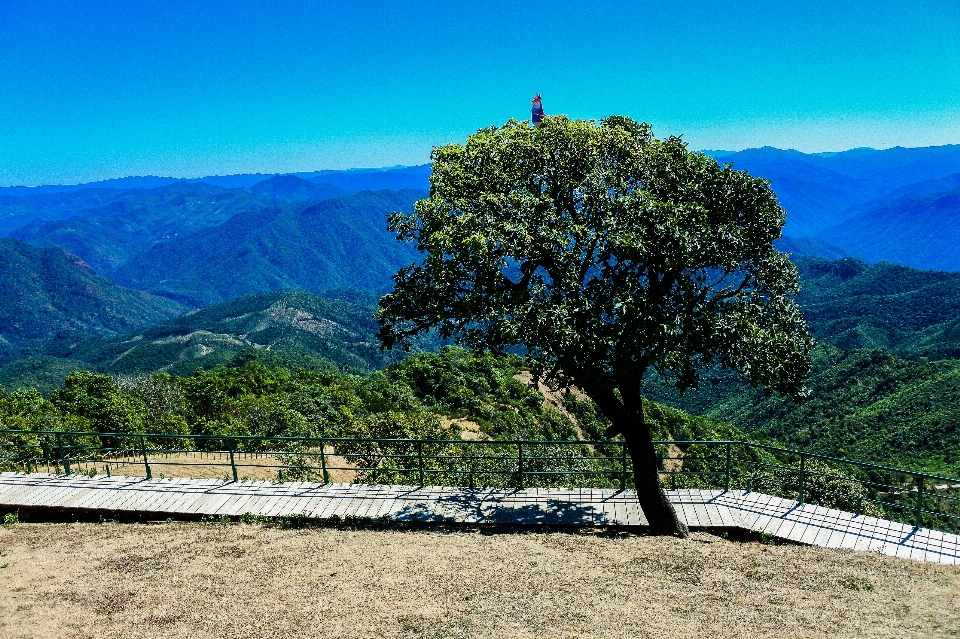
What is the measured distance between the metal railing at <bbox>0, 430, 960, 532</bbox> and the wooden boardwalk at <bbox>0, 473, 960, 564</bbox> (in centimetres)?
45

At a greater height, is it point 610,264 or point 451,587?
point 610,264

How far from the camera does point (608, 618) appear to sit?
8.66 metres

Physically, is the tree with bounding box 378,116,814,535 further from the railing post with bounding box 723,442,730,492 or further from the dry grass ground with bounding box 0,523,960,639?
the dry grass ground with bounding box 0,523,960,639

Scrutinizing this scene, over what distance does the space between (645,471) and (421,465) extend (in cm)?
493

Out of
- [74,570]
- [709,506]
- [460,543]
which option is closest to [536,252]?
[460,543]

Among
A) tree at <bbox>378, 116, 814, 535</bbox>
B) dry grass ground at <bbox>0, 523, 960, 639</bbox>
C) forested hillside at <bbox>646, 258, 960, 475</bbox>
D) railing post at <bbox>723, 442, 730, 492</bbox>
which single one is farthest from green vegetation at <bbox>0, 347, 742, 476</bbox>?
forested hillside at <bbox>646, 258, 960, 475</bbox>

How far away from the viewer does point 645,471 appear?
12.6 m

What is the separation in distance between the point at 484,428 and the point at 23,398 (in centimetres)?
2274

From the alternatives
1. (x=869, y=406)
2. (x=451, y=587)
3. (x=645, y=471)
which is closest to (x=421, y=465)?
(x=451, y=587)

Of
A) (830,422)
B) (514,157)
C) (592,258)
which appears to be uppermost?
→ (514,157)

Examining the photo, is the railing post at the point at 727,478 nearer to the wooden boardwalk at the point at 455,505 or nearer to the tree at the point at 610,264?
the wooden boardwalk at the point at 455,505

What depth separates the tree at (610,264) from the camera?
1095cm

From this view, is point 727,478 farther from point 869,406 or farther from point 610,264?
point 869,406

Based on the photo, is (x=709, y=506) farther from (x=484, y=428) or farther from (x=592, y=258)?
(x=484, y=428)
